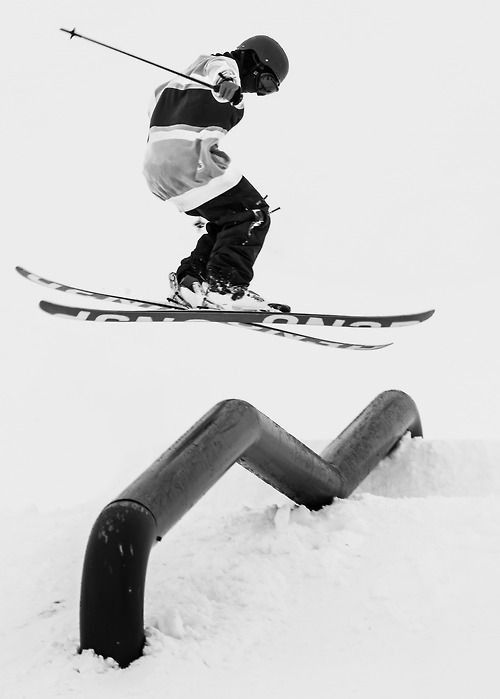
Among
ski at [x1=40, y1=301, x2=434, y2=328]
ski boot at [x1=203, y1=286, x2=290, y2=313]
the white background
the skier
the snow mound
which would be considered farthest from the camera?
the white background

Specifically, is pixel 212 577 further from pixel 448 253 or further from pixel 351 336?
pixel 448 253

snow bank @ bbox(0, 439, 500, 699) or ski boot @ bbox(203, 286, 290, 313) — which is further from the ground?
ski boot @ bbox(203, 286, 290, 313)

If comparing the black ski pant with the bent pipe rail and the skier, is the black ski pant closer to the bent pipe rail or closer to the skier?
the skier

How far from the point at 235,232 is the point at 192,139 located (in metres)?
0.50

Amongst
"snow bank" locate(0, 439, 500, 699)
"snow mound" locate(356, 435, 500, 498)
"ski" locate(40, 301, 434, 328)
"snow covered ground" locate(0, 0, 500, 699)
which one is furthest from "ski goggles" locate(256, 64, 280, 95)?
"snow bank" locate(0, 439, 500, 699)

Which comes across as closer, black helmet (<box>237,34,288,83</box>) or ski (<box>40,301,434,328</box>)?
ski (<box>40,301,434,328</box>)

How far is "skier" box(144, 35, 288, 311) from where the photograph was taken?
4.24m

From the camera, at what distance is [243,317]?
13.8 feet

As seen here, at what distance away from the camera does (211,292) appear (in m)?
4.39

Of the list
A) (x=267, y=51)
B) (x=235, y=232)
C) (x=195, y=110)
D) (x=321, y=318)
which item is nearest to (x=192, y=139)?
(x=195, y=110)

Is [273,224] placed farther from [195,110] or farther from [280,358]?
[195,110]

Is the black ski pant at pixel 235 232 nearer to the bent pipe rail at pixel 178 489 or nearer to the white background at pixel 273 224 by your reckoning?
the white background at pixel 273 224

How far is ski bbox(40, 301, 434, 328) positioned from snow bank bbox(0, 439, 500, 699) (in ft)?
4.71

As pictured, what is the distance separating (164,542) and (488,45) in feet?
42.0
